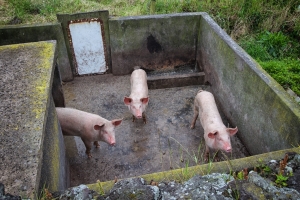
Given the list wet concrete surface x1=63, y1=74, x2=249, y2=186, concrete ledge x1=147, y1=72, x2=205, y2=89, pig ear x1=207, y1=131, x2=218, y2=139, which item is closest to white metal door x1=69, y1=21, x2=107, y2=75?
wet concrete surface x1=63, y1=74, x2=249, y2=186

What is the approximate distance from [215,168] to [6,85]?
7.31 feet

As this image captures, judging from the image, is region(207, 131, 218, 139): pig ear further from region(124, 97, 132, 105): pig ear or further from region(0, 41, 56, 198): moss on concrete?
region(0, 41, 56, 198): moss on concrete

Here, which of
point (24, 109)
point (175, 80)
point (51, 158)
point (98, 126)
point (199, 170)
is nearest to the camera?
point (199, 170)

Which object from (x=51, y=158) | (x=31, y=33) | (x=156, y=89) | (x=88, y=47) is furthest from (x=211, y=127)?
(x=31, y=33)

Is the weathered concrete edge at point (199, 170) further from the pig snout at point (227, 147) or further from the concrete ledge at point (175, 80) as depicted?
the concrete ledge at point (175, 80)

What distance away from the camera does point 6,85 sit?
2975 mm

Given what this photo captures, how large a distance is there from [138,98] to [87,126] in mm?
1050

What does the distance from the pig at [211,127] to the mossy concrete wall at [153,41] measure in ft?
6.14

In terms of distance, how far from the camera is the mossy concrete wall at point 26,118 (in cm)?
205

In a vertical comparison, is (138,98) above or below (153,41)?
below

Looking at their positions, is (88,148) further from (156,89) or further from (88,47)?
(88,47)

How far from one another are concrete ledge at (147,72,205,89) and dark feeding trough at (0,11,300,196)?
0.02 metres

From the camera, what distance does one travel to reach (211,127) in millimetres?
4223

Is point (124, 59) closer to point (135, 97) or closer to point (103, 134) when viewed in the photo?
point (135, 97)
